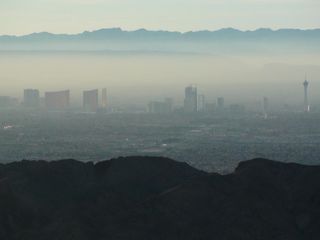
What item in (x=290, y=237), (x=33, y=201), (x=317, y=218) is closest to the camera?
(x=290, y=237)

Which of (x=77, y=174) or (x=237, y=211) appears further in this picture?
(x=77, y=174)

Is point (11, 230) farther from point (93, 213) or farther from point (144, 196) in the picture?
point (144, 196)

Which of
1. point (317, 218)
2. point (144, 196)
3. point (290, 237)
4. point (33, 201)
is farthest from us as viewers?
point (144, 196)

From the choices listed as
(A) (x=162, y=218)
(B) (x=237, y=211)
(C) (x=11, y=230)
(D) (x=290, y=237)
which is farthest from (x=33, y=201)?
(D) (x=290, y=237)

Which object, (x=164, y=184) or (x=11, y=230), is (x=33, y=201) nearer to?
(x=11, y=230)

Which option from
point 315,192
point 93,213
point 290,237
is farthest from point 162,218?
point 315,192

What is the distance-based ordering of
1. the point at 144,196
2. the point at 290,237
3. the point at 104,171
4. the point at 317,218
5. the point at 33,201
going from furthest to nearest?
the point at 104,171 < the point at 144,196 < the point at 33,201 < the point at 317,218 < the point at 290,237
